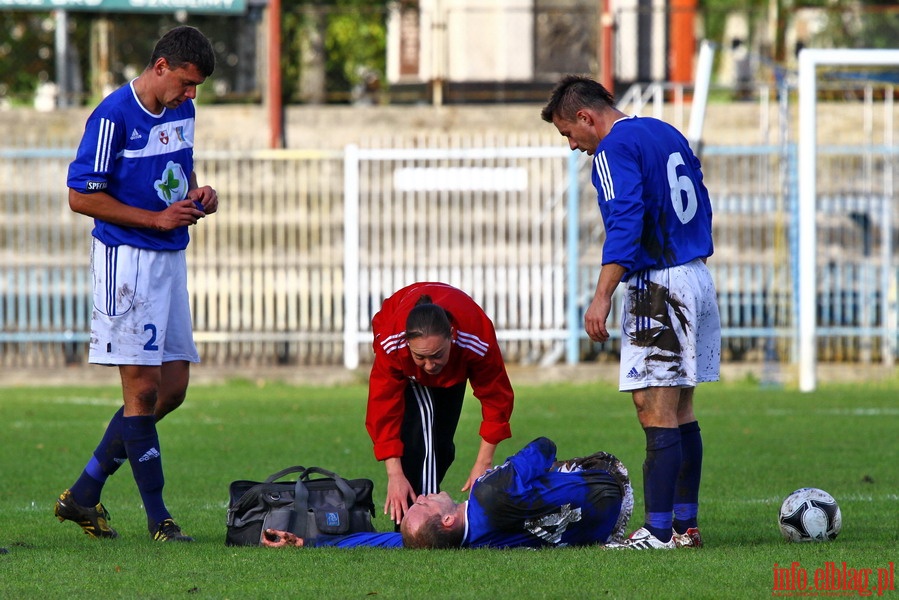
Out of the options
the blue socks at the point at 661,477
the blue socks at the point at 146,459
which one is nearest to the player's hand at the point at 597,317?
the blue socks at the point at 661,477

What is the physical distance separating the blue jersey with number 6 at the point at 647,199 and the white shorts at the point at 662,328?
71mm

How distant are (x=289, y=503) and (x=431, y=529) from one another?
2.46 ft

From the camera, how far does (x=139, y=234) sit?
265 inches

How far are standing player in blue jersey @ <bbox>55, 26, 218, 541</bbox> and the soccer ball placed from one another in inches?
115

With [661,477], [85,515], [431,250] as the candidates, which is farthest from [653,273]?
[431,250]

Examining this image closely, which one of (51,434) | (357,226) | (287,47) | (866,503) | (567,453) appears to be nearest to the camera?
(866,503)

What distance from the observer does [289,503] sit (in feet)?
21.8

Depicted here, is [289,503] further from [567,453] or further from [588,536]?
[567,453]

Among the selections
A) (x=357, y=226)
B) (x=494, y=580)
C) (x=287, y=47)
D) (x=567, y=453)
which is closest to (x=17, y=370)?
(x=357, y=226)

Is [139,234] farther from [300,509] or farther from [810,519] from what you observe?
[810,519]

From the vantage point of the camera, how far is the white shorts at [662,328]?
20.5ft

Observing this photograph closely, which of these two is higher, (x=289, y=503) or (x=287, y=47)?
(x=287, y=47)

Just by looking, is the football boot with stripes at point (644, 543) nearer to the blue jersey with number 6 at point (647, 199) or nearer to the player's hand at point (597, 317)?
the player's hand at point (597, 317)

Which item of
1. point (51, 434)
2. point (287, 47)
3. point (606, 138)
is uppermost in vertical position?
point (287, 47)
